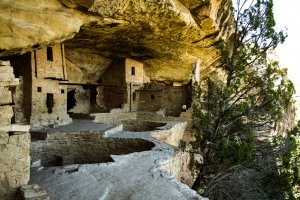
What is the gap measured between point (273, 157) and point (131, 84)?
886cm

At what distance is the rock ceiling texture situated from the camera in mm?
6473

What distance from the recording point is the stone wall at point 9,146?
3.47m

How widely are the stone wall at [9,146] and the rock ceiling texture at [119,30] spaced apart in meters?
3.02

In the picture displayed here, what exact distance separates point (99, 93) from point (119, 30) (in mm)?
6124

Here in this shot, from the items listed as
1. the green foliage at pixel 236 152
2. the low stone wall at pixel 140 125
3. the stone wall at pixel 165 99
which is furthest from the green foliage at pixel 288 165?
the stone wall at pixel 165 99

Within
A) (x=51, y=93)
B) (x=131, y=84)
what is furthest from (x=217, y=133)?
(x=131, y=84)

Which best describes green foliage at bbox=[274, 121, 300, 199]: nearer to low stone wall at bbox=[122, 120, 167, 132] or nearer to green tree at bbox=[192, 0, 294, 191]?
green tree at bbox=[192, 0, 294, 191]

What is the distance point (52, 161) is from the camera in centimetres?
770

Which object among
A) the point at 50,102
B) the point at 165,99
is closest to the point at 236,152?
Answer: the point at 50,102

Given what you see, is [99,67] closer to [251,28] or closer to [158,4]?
[158,4]

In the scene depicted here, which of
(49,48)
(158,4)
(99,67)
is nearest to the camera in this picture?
(158,4)

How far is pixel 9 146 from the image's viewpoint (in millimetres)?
3502

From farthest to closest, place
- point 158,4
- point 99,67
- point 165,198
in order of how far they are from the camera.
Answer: point 99,67
point 158,4
point 165,198

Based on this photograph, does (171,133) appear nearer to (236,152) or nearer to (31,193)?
(236,152)
